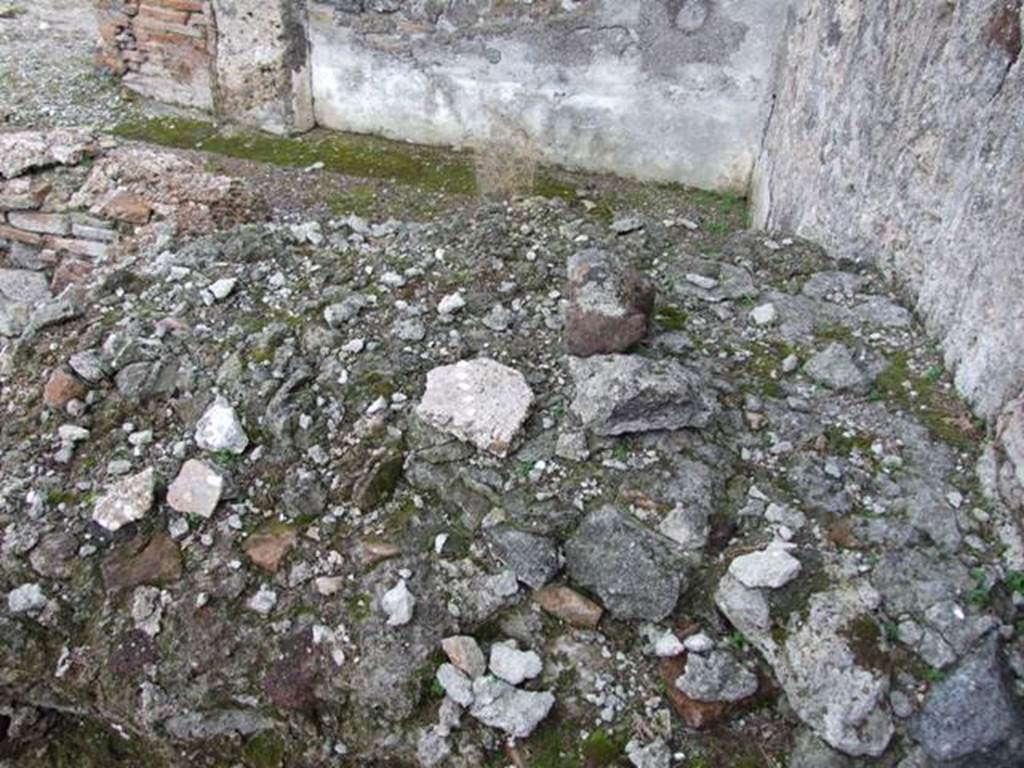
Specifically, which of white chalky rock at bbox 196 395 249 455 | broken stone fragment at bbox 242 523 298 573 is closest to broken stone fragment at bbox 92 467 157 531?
white chalky rock at bbox 196 395 249 455

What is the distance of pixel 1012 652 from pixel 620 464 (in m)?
1.07

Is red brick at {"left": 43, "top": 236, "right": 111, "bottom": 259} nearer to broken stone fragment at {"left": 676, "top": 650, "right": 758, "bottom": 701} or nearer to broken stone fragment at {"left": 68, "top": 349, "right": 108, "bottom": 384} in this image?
broken stone fragment at {"left": 68, "top": 349, "right": 108, "bottom": 384}

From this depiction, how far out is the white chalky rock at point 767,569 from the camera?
7.19 ft

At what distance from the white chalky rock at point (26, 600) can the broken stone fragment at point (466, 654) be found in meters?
1.24

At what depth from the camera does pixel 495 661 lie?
2.25 metres

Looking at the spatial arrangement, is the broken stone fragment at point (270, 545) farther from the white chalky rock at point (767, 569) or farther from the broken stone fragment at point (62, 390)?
the white chalky rock at point (767, 569)

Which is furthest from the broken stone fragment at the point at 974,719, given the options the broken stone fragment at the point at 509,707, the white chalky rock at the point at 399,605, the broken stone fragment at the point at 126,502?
the broken stone fragment at the point at 126,502

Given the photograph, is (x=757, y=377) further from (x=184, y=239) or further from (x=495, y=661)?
(x=184, y=239)

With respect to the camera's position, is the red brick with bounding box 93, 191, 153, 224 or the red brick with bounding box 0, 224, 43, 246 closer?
the red brick with bounding box 93, 191, 153, 224

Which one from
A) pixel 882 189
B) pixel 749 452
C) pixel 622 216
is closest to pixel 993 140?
pixel 882 189

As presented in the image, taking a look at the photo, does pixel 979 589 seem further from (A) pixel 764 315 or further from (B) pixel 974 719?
(A) pixel 764 315

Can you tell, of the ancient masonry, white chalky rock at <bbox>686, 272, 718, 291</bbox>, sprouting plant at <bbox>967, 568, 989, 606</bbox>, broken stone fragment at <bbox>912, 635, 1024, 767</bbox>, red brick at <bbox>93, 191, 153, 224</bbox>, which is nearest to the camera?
broken stone fragment at <bbox>912, 635, 1024, 767</bbox>

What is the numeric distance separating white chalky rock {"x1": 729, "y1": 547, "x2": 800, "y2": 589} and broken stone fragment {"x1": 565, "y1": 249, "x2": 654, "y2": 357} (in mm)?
825

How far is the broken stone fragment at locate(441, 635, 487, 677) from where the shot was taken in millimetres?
2238
